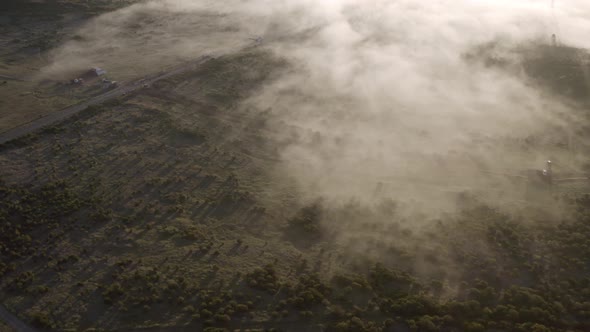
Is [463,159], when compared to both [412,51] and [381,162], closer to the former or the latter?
[381,162]

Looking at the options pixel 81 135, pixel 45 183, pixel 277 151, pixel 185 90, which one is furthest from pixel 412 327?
pixel 185 90

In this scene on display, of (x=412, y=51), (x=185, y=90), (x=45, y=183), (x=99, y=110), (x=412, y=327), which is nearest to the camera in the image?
(x=412, y=327)

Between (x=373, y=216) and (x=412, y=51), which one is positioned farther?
(x=412, y=51)

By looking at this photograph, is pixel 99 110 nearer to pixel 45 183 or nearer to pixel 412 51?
pixel 45 183

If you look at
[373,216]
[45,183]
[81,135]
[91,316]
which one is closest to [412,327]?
[373,216]

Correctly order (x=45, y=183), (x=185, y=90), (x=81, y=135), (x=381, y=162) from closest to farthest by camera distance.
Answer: (x=45, y=183), (x=381, y=162), (x=81, y=135), (x=185, y=90)

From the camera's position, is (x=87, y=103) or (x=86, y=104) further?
(x=87, y=103)

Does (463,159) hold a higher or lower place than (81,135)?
lower
